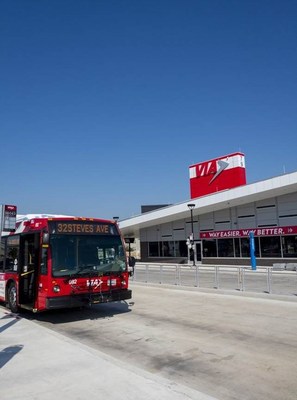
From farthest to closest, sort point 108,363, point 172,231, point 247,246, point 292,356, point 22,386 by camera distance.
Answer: point 172,231
point 247,246
point 292,356
point 108,363
point 22,386

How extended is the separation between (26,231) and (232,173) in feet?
97.9

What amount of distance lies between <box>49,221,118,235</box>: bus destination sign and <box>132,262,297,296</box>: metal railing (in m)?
6.87

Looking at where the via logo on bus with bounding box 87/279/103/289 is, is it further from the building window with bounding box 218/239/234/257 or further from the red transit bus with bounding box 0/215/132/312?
the building window with bounding box 218/239/234/257

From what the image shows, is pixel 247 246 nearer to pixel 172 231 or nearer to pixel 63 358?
pixel 172 231

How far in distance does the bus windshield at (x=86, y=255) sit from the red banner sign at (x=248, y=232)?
24.5 m

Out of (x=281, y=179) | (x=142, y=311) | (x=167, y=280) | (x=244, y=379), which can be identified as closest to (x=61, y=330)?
(x=142, y=311)

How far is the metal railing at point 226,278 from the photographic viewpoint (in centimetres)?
1602

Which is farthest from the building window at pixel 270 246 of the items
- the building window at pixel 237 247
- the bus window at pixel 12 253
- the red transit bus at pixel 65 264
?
the bus window at pixel 12 253

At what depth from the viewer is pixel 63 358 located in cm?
652

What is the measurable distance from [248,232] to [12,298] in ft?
89.7

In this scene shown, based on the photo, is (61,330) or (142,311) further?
(142,311)

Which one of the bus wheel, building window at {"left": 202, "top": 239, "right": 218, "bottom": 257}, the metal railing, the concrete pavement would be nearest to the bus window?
the bus wheel

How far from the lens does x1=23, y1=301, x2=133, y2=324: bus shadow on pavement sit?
11102 mm

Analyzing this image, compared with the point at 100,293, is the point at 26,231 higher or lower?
higher
